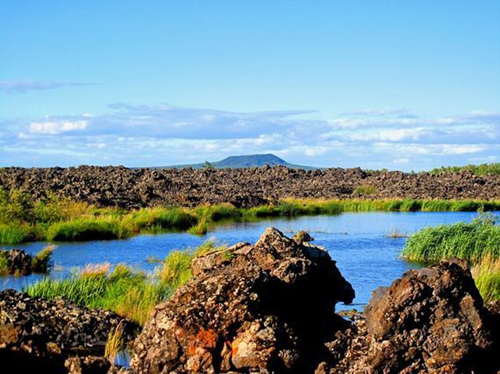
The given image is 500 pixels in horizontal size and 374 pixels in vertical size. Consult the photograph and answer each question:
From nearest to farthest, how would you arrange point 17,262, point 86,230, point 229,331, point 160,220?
point 229,331, point 17,262, point 86,230, point 160,220

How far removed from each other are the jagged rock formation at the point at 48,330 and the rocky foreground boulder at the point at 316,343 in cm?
155

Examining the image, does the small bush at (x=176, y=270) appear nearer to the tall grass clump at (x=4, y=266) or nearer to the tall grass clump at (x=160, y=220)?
the tall grass clump at (x=4, y=266)

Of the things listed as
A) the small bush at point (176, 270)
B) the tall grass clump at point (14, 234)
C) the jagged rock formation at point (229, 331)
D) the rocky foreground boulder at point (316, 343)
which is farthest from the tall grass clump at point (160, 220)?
the rocky foreground boulder at point (316, 343)

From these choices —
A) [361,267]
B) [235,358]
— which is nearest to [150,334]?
[235,358]

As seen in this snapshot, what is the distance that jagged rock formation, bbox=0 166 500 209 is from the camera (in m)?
47.4

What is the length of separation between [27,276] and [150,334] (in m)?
12.7

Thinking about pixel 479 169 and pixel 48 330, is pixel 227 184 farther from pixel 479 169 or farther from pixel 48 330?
pixel 48 330

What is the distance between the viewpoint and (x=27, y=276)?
2067 centimetres

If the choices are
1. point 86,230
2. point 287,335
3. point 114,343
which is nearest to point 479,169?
point 86,230

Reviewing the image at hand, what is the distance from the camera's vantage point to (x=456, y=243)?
24781 mm

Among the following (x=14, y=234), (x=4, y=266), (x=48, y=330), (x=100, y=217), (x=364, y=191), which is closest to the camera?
(x=48, y=330)

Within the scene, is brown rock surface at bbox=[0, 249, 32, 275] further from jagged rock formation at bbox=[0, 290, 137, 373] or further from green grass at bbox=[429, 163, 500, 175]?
green grass at bbox=[429, 163, 500, 175]

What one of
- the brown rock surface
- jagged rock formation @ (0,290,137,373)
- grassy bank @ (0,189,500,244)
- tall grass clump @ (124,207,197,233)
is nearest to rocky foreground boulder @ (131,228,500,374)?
jagged rock formation @ (0,290,137,373)

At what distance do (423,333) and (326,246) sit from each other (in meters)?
20.8
